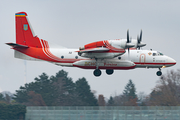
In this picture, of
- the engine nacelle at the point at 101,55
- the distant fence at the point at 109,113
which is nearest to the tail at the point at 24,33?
the engine nacelle at the point at 101,55

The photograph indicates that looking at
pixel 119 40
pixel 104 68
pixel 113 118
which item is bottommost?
pixel 113 118

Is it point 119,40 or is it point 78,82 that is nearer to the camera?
point 119,40

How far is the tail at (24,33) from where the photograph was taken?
37406mm

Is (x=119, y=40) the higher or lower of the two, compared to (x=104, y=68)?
higher

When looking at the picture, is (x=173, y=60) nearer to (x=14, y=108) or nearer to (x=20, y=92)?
(x=14, y=108)

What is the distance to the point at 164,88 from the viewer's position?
55469 mm

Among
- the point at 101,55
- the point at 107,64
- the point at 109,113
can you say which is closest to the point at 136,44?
the point at 107,64

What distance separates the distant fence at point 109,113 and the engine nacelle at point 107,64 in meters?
11.3

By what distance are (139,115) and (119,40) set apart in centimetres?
1472

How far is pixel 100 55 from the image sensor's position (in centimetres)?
3412

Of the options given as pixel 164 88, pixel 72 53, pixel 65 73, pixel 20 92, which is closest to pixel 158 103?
pixel 164 88

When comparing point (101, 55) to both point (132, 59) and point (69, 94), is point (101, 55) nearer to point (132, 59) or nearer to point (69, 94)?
point (132, 59)

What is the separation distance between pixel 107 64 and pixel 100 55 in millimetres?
1450

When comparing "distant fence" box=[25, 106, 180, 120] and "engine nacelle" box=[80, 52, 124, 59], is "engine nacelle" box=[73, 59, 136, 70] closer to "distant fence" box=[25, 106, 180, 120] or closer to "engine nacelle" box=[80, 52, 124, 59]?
"engine nacelle" box=[80, 52, 124, 59]
